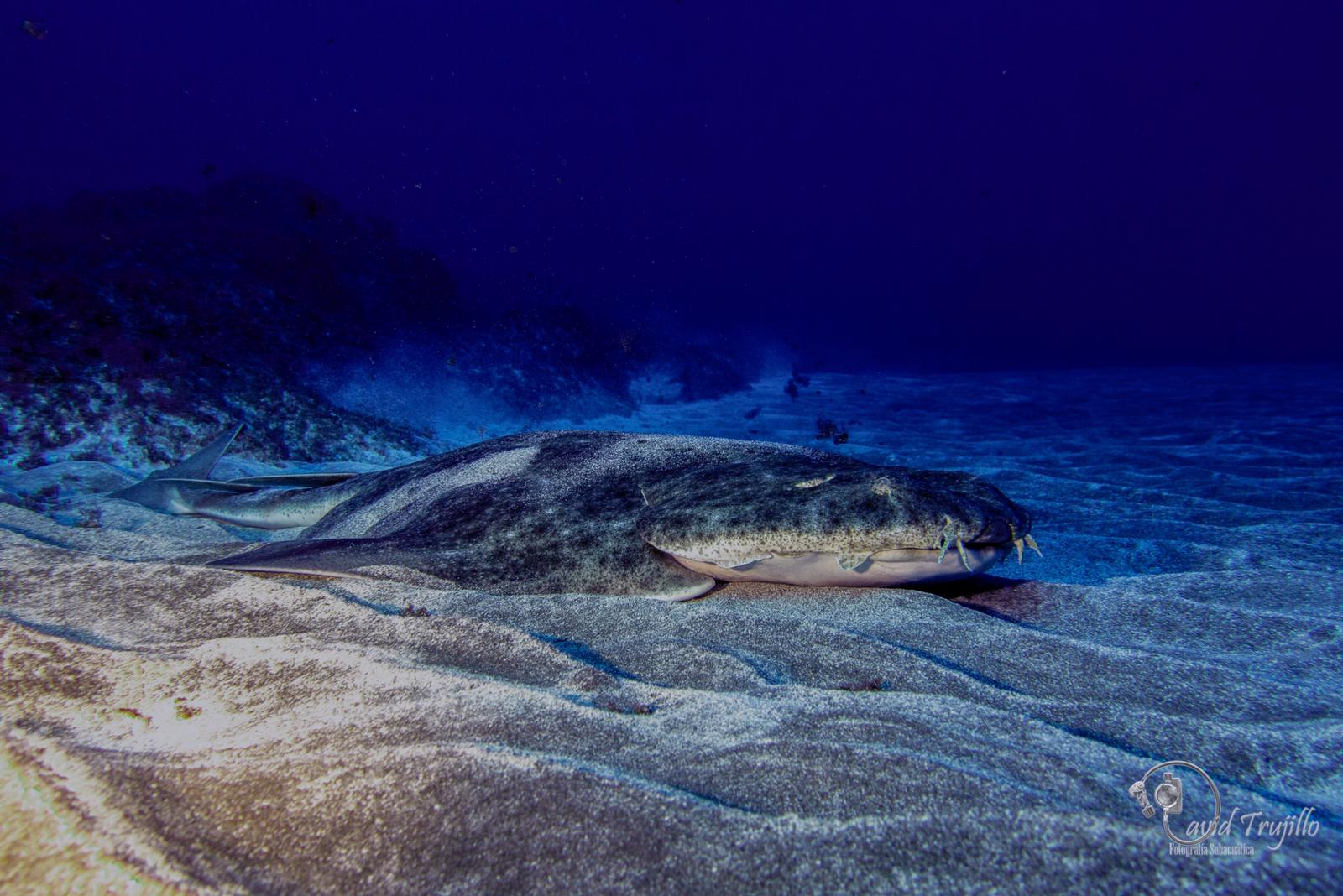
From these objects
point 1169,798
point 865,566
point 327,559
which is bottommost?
point 1169,798

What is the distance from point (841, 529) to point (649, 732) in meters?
1.31

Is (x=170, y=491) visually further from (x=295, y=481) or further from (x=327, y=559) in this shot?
(x=327, y=559)

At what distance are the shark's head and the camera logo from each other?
1167 millimetres

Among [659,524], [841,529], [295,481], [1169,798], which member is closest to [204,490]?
[295,481]

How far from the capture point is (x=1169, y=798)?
1387 mm

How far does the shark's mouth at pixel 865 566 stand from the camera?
2.66m

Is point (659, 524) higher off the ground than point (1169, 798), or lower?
higher

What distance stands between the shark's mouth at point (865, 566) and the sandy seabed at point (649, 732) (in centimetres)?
12

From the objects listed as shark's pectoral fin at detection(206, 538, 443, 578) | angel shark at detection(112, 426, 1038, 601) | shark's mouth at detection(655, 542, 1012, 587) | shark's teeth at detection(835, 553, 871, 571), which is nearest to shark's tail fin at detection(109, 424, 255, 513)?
angel shark at detection(112, 426, 1038, 601)

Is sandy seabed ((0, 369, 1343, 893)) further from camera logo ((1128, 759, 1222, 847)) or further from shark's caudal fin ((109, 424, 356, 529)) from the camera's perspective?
shark's caudal fin ((109, 424, 356, 529))

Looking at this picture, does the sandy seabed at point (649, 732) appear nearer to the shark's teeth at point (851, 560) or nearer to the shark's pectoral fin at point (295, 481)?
the shark's teeth at point (851, 560)

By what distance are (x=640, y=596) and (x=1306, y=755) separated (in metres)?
2.27

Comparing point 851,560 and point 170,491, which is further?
point 170,491

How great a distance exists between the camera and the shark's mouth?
2658 mm
